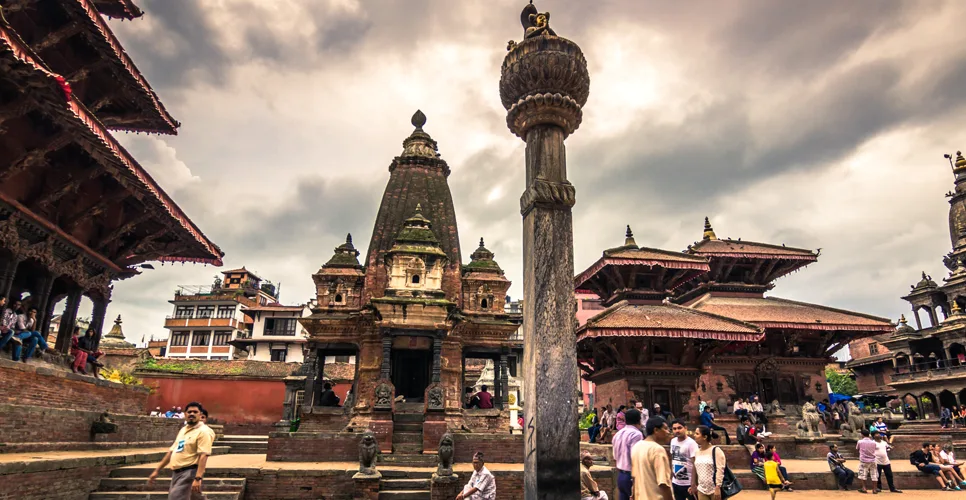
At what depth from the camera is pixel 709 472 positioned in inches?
227

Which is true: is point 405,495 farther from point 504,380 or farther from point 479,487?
point 504,380

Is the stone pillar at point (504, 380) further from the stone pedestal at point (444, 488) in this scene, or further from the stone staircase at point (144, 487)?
the stone staircase at point (144, 487)

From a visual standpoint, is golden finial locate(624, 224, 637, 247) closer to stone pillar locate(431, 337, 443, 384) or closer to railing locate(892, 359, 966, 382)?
stone pillar locate(431, 337, 443, 384)

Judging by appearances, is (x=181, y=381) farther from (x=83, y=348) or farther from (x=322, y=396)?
(x=83, y=348)

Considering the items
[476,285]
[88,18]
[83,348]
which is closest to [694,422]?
[476,285]

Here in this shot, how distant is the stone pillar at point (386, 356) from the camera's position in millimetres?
17016

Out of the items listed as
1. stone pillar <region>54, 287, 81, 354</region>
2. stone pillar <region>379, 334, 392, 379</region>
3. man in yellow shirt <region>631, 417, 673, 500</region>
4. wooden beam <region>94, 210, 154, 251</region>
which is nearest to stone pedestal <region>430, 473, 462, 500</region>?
stone pillar <region>379, 334, 392, 379</region>

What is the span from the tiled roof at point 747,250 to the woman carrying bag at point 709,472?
52.1ft

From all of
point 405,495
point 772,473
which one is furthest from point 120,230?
point 772,473

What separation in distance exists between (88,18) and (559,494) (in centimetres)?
1323

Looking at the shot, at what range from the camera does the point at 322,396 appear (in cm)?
2005

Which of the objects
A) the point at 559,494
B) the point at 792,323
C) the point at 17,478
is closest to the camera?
the point at 559,494

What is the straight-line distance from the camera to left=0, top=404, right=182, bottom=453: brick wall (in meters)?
8.84

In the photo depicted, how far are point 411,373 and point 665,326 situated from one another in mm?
9920
